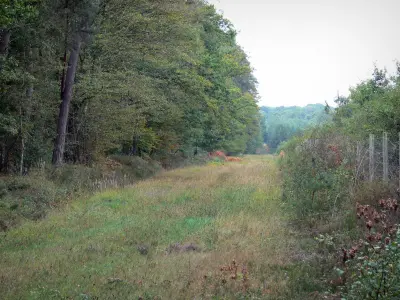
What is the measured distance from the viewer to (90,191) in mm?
15414

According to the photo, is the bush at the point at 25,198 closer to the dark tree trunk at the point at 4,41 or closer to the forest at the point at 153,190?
the forest at the point at 153,190

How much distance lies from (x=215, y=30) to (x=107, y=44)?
1236 centimetres

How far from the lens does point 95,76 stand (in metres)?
17.6

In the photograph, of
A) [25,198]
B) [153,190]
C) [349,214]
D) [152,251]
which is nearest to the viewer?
[152,251]

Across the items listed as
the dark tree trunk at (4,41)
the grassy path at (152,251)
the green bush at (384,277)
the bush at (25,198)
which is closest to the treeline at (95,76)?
the dark tree trunk at (4,41)

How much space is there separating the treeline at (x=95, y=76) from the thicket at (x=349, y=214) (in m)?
8.62

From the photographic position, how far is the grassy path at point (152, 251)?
5711 millimetres

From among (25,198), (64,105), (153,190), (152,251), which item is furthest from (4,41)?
(152,251)

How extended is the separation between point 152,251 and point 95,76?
11878 mm

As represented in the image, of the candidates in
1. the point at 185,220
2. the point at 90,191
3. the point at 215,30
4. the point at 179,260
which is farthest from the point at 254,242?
the point at 215,30

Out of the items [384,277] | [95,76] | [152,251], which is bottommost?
[152,251]

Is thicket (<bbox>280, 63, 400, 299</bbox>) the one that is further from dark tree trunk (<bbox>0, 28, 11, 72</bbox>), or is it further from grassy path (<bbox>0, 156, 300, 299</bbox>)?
dark tree trunk (<bbox>0, 28, 11, 72</bbox>)

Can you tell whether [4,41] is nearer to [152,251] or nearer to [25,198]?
[25,198]

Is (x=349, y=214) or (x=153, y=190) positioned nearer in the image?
(x=349, y=214)
